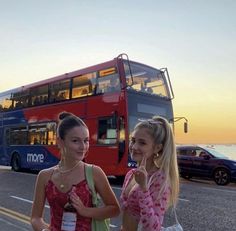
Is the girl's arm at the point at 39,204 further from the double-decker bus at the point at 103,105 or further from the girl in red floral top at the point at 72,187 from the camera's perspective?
the double-decker bus at the point at 103,105

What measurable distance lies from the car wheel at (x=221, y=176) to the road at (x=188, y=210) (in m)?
2.71

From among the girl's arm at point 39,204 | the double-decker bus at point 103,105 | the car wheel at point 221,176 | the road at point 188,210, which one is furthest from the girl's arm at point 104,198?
the car wheel at point 221,176

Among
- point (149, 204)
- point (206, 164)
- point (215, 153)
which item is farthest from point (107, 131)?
point (149, 204)

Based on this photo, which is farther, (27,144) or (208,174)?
(27,144)

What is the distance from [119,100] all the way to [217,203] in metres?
5.07

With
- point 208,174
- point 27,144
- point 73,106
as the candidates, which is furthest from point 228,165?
point 27,144

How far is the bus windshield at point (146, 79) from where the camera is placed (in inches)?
591

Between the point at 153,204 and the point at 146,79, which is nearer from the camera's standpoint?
the point at 153,204

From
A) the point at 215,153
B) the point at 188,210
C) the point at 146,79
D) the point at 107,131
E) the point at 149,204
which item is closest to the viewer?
the point at 149,204

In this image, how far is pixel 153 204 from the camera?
2.41 m

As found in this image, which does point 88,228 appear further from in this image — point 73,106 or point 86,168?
point 73,106

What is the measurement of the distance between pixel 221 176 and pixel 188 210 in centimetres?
756

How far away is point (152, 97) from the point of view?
1523 cm

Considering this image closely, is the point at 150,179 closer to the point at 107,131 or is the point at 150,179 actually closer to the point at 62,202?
the point at 62,202
